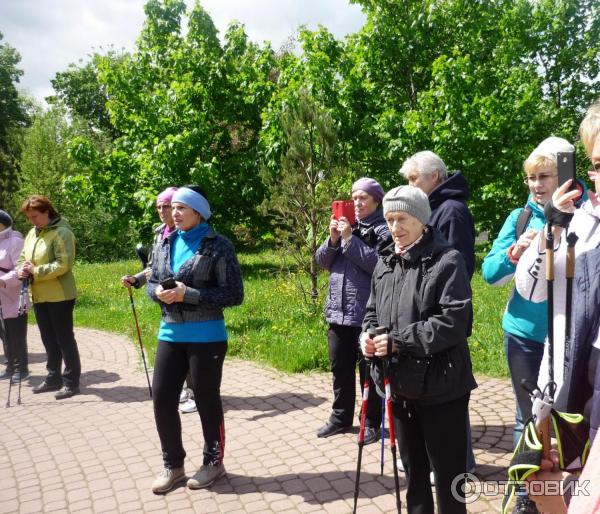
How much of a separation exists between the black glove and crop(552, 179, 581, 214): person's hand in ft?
0.04

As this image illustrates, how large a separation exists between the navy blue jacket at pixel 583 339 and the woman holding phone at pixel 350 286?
2551mm

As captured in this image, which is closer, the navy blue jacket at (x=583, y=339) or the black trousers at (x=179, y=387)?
the navy blue jacket at (x=583, y=339)

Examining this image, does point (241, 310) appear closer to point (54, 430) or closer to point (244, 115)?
point (54, 430)

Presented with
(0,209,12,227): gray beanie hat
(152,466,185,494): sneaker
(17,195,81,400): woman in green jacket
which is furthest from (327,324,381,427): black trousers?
(0,209,12,227): gray beanie hat

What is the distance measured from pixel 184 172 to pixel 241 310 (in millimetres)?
7649

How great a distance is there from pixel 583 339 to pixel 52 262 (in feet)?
20.2

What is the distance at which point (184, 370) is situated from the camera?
13.8ft

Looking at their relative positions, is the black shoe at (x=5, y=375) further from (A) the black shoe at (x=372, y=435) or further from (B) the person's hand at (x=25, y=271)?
(A) the black shoe at (x=372, y=435)

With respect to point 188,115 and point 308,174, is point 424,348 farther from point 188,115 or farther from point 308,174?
point 188,115

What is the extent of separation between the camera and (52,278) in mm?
6492

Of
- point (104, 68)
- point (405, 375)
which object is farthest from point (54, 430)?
point (104, 68)

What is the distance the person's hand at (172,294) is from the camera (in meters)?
3.99

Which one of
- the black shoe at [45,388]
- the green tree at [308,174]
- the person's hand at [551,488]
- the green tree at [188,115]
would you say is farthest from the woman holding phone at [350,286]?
the green tree at [188,115]

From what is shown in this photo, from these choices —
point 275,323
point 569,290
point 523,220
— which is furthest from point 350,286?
point 275,323
